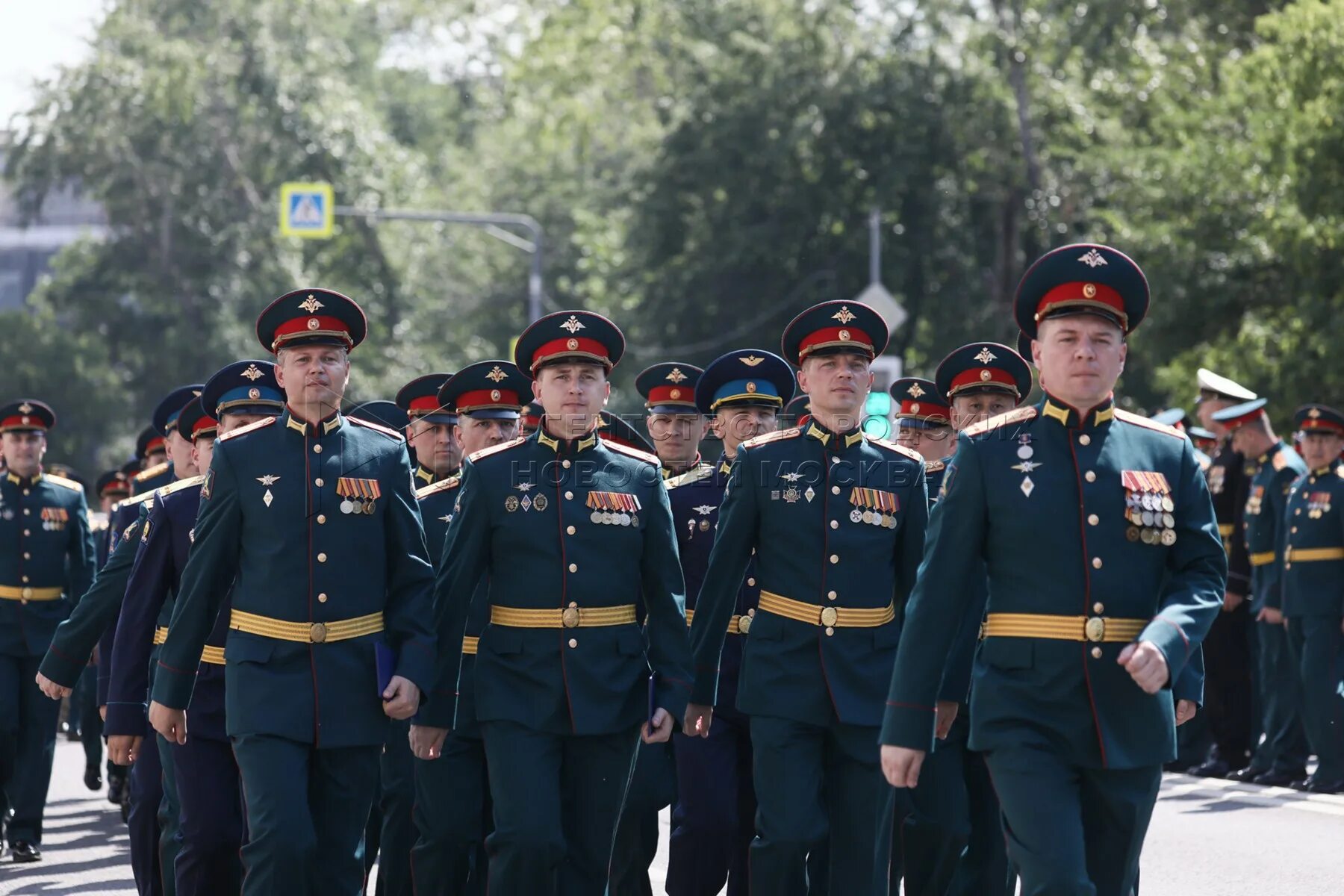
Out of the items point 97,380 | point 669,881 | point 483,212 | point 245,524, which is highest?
point 483,212

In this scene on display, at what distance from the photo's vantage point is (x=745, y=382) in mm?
9812

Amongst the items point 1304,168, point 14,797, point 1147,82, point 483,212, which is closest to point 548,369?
point 14,797

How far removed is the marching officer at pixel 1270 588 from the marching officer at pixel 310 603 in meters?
8.29

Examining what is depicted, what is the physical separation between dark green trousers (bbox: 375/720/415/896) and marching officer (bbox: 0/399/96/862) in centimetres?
357

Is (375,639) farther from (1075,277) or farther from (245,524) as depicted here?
(1075,277)

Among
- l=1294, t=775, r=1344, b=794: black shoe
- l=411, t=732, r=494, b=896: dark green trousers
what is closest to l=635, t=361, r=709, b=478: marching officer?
l=411, t=732, r=494, b=896: dark green trousers

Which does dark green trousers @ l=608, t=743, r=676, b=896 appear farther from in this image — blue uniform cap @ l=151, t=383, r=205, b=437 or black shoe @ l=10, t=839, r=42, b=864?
black shoe @ l=10, t=839, r=42, b=864

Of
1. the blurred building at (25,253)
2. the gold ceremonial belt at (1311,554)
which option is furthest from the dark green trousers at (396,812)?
the blurred building at (25,253)

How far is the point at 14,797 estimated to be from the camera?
12273 millimetres

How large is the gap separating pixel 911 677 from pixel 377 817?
166 inches

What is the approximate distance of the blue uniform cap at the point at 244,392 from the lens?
8.88 m

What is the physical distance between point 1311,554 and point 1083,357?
27.7 feet

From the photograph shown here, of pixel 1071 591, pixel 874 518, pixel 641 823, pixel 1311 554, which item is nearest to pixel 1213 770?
pixel 1311 554

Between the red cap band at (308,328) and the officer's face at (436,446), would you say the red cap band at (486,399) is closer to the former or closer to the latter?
the officer's face at (436,446)
